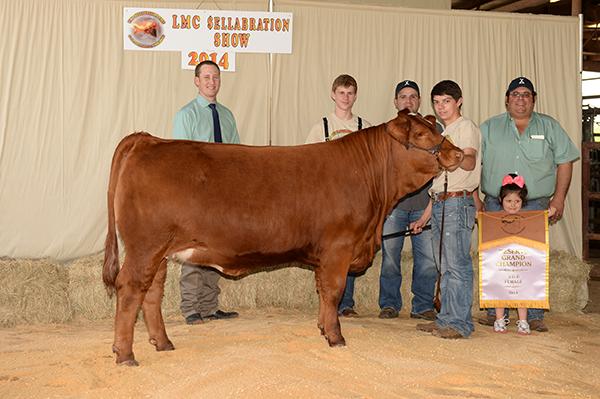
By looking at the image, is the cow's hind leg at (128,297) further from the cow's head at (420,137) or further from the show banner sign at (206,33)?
the show banner sign at (206,33)

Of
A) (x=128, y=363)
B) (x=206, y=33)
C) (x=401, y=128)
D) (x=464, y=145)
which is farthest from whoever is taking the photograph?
(x=206, y=33)

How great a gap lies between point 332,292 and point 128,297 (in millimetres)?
1301

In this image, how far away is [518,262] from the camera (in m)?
5.34

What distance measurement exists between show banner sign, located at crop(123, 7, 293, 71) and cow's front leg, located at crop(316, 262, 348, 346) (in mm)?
2589

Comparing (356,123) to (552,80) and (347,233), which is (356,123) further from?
(552,80)

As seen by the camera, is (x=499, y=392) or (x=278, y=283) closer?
(x=499, y=392)

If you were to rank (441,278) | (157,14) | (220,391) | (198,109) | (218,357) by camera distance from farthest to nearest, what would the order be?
(157,14) < (198,109) < (441,278) < (218,357) < (220,391)

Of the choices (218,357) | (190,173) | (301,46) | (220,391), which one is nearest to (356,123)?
(301,46)

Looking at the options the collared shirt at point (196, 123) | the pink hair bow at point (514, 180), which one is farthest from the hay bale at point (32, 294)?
the pink hair bow at point (514, 180)

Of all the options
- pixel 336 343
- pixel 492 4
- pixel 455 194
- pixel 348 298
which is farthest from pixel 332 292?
pixel 492 4

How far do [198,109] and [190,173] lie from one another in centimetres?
133

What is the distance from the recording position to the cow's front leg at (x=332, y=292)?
468cm

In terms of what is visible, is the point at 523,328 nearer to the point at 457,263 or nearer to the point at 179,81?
the point at 457,263

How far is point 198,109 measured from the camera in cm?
556
